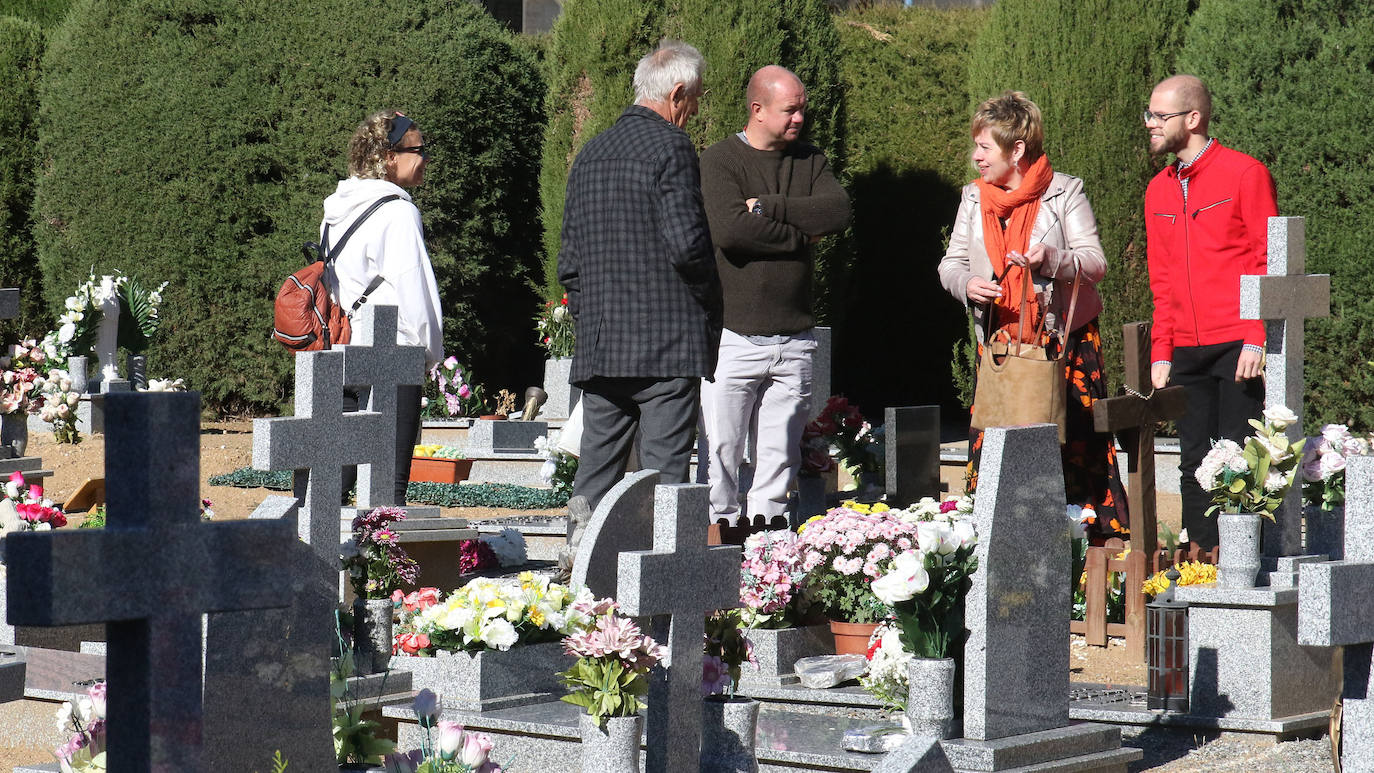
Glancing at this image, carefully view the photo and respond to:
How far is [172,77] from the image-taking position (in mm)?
12180

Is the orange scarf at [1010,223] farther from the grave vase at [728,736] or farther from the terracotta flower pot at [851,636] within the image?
the grave vase at [728,736]

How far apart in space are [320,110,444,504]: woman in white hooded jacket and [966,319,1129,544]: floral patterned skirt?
1945 millimetres

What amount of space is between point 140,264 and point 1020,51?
22.2 feet

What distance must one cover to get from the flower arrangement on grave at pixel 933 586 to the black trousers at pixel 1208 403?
2114 mm

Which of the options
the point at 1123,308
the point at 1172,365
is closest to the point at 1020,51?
the point at 1123,308

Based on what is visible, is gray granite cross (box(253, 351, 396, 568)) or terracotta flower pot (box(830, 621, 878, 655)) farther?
terracotta flower pot (box(830, 621, 878, 655))

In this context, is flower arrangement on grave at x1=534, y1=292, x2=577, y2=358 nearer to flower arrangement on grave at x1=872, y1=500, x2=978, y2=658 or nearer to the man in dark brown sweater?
the man in dark brown sweater

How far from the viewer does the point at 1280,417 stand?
430cm

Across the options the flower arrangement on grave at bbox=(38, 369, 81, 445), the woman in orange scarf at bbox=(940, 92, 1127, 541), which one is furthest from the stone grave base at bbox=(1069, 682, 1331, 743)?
the flower arrangement on grave at bbox=(38, 369, 81, 445)

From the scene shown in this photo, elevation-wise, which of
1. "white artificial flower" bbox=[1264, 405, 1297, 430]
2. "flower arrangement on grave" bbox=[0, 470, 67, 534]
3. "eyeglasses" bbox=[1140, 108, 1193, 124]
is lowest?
"flower arrangement on grave" bbox=[0, 470, 67, 534]

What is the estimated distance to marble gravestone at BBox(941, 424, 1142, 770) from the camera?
134 inches

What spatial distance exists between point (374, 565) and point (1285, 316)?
106 inches

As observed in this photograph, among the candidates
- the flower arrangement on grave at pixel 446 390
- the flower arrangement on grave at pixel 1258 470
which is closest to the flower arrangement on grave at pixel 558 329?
the flower arrangement on grave at pixel 446 390

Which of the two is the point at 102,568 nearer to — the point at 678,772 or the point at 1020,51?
the point at 678,772
